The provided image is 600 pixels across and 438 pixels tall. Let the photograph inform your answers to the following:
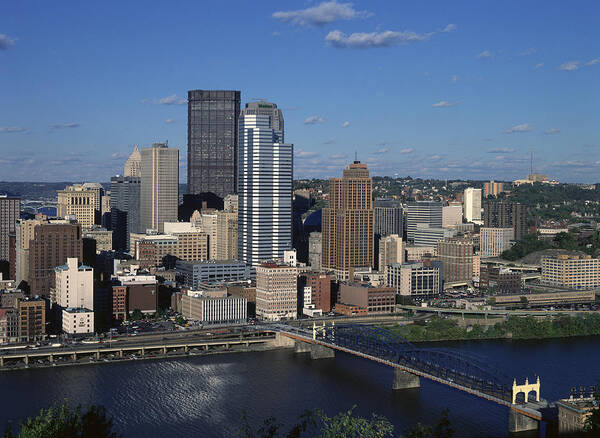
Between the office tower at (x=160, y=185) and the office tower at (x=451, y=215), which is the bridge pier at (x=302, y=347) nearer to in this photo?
the office tower at (x=160, y=185)

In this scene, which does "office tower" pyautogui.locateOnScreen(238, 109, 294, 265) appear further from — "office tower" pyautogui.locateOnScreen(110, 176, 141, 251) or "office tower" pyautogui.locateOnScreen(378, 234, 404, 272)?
"office tower" pyautogui.locateOnScreen(110, 176, 141, 251)

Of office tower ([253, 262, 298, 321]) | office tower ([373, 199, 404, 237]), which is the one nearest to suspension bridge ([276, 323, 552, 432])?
office tower ([253, 262, 298, 321])

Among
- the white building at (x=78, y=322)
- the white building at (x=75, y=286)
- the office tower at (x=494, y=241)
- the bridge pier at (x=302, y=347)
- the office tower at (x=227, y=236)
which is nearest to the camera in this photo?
the bridge pier at (x=302, y=347)

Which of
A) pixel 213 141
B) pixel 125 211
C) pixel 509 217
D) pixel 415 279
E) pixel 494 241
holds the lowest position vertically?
pixel 415 279

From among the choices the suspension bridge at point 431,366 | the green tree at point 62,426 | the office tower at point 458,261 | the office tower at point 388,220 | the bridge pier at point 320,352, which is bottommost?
the bridge pier at point 320,352

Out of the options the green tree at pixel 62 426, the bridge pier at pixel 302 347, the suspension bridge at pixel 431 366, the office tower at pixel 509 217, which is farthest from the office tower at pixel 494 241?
the green tree at pixel 62 426

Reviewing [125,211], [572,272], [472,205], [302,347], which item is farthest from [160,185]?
[302,347]

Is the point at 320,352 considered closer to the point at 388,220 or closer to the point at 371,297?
the point at 371,297
